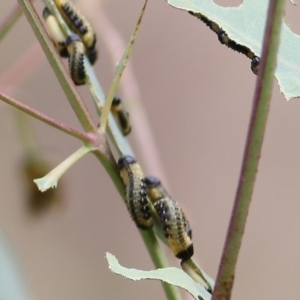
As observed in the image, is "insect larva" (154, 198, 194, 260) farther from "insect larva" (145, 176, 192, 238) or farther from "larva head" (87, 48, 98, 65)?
"larva head" (87, 48, 98, 65)

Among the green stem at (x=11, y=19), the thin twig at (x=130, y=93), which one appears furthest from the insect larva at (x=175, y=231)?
the thin twig at (x=130, y=93)

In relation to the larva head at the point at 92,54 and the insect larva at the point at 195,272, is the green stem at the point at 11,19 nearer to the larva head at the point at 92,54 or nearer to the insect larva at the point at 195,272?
the larva head at the point at 92,54

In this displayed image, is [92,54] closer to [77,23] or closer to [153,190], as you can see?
[77,23]

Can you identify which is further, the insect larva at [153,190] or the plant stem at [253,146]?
the insect larva at [153,190]

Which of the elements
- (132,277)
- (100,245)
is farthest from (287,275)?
(132,277)

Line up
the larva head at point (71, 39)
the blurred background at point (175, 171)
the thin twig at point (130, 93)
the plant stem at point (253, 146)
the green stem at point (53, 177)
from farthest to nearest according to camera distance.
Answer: the blurred background at point (175, 171) < the thin twig at point (130, 93) < the larva head at point (71, 39) < the green stem at point (53, 177) < the plant stem at point (253, 146)

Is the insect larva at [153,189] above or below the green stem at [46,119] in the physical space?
below

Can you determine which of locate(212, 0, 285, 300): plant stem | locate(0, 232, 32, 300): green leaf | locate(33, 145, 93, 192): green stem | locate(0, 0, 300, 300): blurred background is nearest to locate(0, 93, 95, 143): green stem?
A: locate(33, 145, 93, 192): green stem
